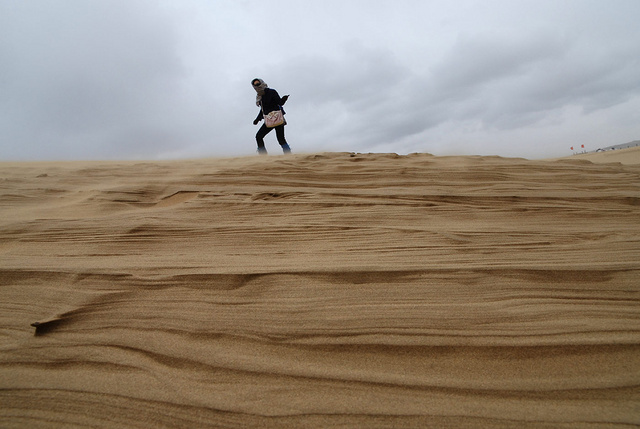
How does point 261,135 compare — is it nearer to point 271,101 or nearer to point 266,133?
point 266,133

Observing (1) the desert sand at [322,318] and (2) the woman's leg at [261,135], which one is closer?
Answer: (1) the desert sand at [322,318]

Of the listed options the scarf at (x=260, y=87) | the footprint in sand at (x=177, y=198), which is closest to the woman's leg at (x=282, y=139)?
the scarf at (x=260, y=87)

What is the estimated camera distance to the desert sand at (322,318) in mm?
771

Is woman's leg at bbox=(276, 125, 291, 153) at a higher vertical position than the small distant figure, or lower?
lower

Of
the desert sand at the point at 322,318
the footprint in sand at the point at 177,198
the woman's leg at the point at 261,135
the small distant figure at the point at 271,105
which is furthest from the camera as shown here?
the woman's leg at the point at 261,135

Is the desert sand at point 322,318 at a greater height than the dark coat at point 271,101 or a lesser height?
lesser

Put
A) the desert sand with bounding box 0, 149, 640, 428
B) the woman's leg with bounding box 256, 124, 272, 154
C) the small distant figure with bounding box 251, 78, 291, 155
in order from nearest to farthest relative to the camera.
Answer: the desert sand with bounding box 0, 149, 640, 428 → the small distant figure with bounding box 251, 78, 291, 155 → the woman's leg with bounding box 256, 124, 272, 154

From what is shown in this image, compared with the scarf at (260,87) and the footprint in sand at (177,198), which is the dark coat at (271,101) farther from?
the footprint in sand at (177,198)

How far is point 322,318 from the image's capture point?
1.05 metres

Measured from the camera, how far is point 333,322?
1032 mm

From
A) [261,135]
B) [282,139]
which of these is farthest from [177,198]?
[261,135]

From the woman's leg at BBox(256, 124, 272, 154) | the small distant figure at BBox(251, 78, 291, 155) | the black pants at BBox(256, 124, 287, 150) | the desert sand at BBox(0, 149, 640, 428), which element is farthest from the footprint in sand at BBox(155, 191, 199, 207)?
the woman's leg at BBox(256, 124, 272, 154)

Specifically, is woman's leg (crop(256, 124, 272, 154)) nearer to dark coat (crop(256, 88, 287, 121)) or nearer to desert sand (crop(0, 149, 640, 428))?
dark coat (crop(256, 88, 287, 121))

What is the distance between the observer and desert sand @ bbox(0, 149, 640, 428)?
2.53 ft
